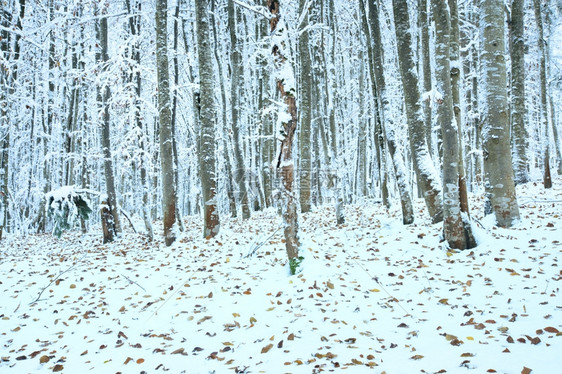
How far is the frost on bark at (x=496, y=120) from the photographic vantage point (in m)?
6.36

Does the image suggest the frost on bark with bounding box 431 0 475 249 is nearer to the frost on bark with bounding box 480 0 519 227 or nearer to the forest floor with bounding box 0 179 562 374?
the forest floor with bounding box 0 179 562 374

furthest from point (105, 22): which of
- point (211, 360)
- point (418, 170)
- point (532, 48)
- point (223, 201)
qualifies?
point (532, 48)

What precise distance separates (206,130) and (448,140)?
5.80 meters

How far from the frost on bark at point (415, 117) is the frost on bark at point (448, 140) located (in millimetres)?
1654

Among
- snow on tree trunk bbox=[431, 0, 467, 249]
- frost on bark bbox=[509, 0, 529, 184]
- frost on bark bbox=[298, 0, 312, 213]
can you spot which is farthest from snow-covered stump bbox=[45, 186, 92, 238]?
frost on bark bbox=[509, 0, 529, 184]

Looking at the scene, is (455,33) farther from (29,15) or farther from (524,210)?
(29,15)

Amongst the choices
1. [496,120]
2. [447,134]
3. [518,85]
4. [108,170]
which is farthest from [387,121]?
[108,170]

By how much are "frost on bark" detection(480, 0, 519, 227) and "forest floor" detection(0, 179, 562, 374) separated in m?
0.46

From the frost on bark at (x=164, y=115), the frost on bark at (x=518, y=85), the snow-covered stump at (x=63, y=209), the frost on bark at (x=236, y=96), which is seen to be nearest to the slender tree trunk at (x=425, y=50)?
the frost on bark at (x=518, y=85)

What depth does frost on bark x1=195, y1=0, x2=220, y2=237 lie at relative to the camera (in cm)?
860

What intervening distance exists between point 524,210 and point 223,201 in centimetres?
2498

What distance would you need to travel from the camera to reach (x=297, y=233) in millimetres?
6004

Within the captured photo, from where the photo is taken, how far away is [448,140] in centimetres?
606

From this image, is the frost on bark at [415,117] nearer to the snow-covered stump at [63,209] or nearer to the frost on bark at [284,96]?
the frost on bark at [284,96]
